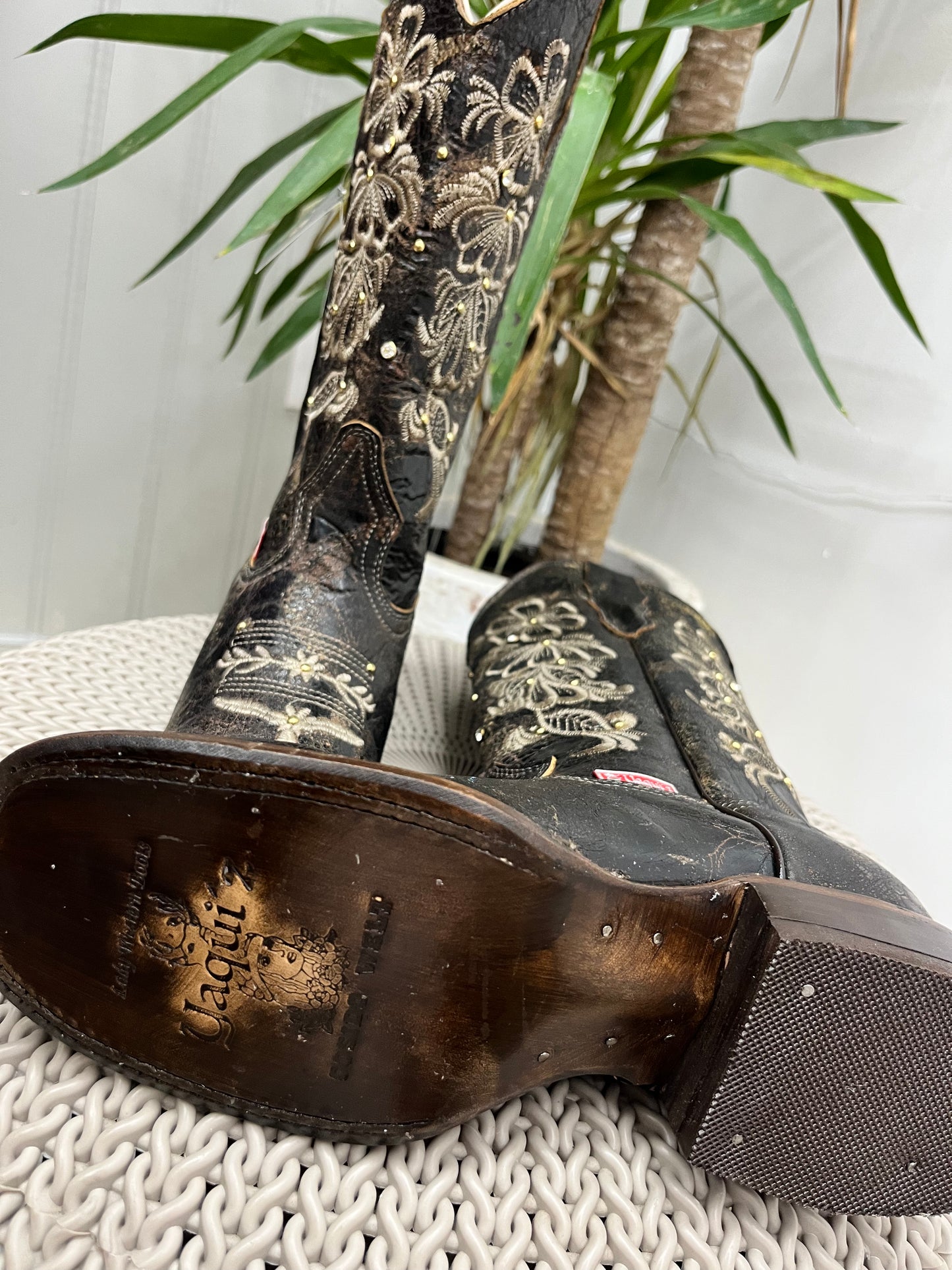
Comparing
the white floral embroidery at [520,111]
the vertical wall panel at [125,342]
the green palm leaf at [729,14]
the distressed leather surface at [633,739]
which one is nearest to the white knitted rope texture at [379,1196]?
the distressed leather surface at [633,739]

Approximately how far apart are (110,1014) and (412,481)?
0.35 meters

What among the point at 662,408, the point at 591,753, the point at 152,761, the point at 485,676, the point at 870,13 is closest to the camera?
the point at 152,761

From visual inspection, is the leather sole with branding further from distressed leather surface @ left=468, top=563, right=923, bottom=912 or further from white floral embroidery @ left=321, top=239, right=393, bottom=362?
white floral embroidery @ left=321, top=239, right=393, bottom=362

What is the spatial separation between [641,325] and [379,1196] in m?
0.91

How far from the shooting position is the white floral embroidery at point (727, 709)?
0.57 metres

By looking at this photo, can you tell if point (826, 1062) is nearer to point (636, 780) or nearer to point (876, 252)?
point (636, 780)

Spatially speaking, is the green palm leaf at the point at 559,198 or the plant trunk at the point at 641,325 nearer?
the green palm leaf at the point at 559,198

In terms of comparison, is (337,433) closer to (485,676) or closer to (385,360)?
(385,360)

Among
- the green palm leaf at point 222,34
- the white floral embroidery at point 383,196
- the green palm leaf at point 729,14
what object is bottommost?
the white floral embroidery at point 383,196

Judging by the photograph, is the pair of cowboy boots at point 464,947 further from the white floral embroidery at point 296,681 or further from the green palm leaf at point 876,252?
the green palm leaf at point 876,252

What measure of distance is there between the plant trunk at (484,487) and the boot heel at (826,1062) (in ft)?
2.65

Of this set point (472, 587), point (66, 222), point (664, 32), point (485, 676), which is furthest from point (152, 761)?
point (66, 222)

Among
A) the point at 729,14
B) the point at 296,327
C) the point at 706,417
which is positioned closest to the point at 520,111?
the point at 729,14

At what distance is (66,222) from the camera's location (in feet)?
4.12
